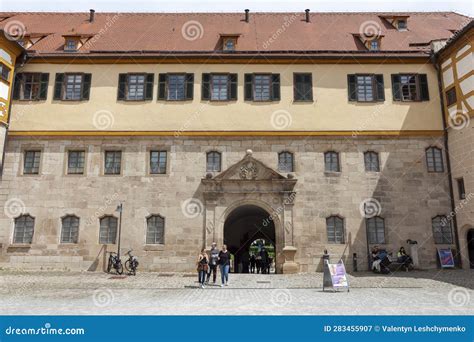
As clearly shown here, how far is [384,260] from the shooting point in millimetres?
18578

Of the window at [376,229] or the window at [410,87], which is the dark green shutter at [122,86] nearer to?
the window at [376,229]

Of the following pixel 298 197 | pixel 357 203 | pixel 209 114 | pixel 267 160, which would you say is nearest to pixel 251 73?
pixel 209 114

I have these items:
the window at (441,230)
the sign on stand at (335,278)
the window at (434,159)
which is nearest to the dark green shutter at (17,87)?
the sign on stand at (335,278)

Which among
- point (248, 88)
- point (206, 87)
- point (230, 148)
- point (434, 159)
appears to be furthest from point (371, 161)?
point (206, 87)

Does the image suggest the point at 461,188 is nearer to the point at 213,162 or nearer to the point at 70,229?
the point at 213,162

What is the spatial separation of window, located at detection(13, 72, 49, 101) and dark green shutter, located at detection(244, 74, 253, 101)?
10786mm

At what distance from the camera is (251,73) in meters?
21.4

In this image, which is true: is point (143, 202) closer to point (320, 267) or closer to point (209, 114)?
point (209, 114)

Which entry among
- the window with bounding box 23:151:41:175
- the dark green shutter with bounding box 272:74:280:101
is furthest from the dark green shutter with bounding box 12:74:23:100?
the dark green shutter with bounding box 272:74:280:101

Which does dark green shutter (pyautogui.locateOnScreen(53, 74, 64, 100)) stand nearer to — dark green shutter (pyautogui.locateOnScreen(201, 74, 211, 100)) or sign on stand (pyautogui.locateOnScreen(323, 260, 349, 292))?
dark green shutter (pyautogui.locateOnScreen(201, 74, 211, 100))

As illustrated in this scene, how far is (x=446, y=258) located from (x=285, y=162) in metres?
9.11

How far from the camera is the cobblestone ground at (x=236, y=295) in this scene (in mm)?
9188

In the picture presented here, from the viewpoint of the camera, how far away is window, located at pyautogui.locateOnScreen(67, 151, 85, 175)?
Answer: 20.4m

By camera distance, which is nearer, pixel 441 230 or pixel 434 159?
pixel 441 230
